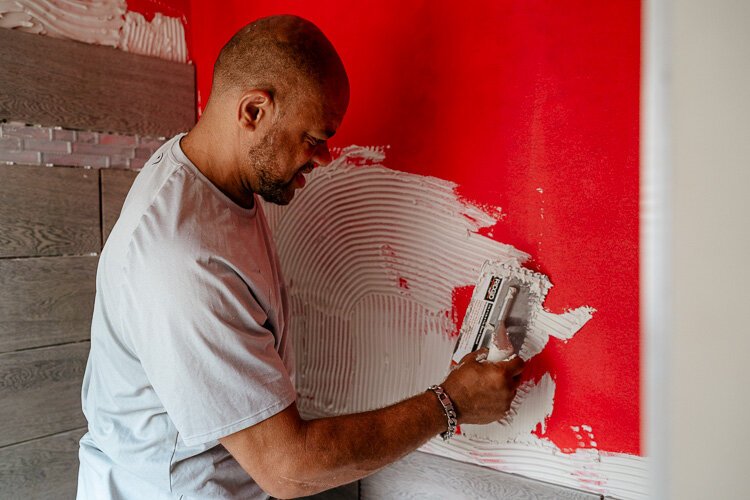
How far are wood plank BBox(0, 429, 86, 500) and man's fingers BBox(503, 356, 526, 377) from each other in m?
1.26

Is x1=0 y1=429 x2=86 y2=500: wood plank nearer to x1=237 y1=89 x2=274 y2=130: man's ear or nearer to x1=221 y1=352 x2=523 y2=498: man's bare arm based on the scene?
x1=221 y1=352 x2=523 y2=498: man's bare arm

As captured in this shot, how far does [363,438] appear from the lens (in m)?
0.96

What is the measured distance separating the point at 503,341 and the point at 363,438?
1.30ft

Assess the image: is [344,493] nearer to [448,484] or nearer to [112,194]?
[448,484]

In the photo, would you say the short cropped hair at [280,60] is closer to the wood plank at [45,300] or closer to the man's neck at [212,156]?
the man's neck at [212,156]

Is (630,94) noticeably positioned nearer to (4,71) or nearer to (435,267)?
(435,267)

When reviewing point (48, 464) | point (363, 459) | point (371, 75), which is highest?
point (371, 75)

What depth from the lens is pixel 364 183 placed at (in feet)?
4.88

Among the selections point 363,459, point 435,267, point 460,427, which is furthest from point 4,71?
point 460,427

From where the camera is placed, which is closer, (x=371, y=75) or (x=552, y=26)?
(x=552, y=26)

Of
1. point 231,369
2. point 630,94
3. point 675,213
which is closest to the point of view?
point 675,213

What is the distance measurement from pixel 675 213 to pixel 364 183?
3.85 feet

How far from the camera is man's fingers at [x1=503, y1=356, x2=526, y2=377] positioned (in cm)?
116

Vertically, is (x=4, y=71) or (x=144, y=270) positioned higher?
(x=4, y=71)
